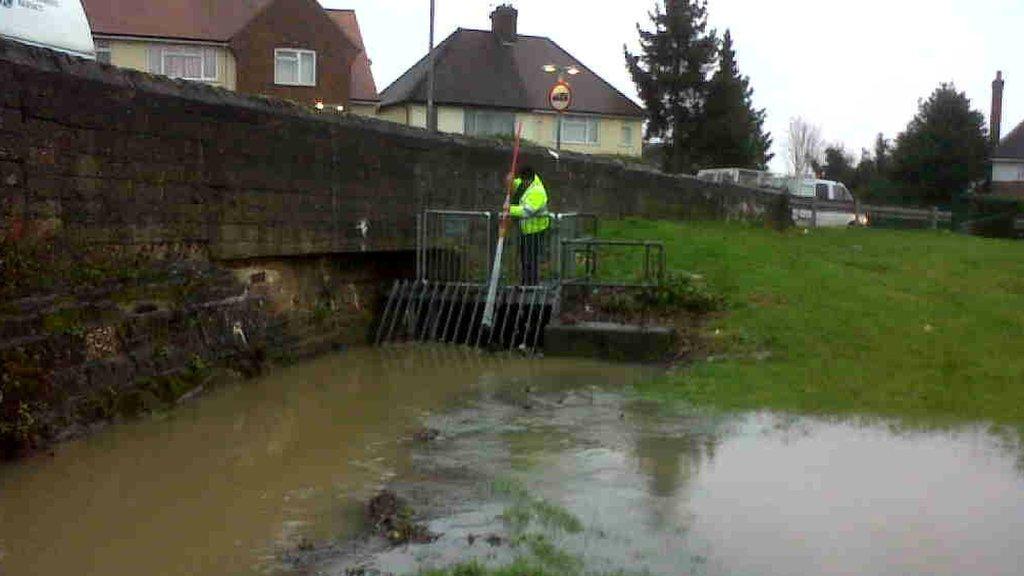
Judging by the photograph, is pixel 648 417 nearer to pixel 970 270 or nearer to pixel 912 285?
pixel 912 285

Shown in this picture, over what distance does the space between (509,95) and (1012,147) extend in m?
27.8

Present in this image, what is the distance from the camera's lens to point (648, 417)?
9.48m

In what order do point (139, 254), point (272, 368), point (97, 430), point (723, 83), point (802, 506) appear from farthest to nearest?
point (723, 83) < point (272, 368) < point (139, 254) < point (97, 430) < point (802, 506)

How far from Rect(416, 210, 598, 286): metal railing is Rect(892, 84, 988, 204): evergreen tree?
126 feet

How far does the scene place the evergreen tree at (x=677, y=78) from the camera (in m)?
57.2

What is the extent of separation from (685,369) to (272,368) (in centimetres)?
400

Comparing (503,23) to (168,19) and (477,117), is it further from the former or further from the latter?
(168,19)

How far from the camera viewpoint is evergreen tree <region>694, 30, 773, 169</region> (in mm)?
56500

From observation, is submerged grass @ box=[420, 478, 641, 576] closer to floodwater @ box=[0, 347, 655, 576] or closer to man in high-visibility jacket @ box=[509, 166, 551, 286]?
floodwater @ box=[0, 347, 655, 576]

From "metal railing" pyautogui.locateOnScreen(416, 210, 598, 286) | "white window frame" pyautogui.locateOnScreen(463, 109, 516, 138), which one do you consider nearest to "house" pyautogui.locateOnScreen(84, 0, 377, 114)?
"white window frame" pyautogui.locateOnScreen(463, 109, 516, 138)

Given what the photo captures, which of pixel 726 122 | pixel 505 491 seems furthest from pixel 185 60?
pixel 505 491

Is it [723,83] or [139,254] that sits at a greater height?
[723,83]

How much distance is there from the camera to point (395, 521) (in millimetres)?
6199

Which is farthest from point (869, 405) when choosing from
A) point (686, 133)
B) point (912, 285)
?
point (686, 133)
